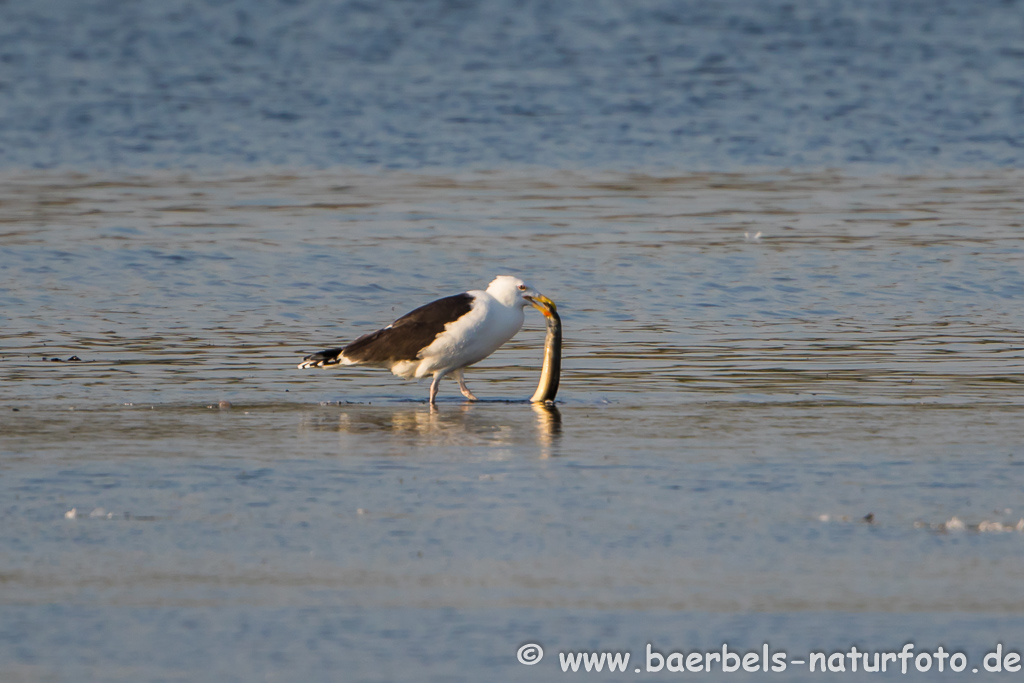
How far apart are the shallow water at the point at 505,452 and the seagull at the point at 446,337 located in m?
0.22

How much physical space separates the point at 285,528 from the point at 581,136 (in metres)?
18.2

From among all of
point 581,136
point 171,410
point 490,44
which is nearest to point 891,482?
point 171,410

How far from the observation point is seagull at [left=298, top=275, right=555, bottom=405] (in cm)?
988

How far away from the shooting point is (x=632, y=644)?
Answer: 5398 mm

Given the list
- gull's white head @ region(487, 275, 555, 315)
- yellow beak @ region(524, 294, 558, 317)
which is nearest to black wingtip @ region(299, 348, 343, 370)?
gull's white head @ region(487, 275, 555, 315)

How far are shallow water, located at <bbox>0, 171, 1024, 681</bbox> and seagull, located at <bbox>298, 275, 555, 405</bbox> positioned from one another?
0.71 feet

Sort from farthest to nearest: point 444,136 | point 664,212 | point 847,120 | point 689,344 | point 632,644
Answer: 1. point 847,120
2. point 444,136
3. point 664,212
4. point 689,344
5. point 632,644

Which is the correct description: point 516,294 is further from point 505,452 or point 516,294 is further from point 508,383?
point 505,452

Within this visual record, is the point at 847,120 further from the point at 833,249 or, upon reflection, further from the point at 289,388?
the point at 289,388

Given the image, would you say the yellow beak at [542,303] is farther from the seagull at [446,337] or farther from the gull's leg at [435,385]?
the gull's leg at [435,385]

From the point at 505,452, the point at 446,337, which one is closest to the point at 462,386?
the point at 446,337

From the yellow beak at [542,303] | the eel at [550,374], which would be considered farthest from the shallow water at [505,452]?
the yellow beak at [542,303]

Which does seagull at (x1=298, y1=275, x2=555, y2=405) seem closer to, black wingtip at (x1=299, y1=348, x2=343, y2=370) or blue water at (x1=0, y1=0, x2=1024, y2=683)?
black wingtip at (x1=299, y1=348, x2=343, y2=370)

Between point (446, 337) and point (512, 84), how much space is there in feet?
65.0
